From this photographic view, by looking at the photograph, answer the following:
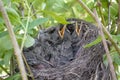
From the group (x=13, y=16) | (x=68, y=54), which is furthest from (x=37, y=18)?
(x=68, y=54)

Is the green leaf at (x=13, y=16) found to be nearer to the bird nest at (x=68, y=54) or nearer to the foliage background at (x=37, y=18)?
the foliage background at (x=37, y=18)

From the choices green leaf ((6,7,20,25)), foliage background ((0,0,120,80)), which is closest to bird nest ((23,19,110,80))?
foliage background ((0,0,120,80))

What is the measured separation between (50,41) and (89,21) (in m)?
0.16

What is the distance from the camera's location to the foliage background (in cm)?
72

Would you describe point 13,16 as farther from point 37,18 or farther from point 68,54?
point 68,54

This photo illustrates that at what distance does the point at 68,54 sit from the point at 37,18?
0.24 metres

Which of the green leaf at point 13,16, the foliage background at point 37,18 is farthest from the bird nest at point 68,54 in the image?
the green leaf at point 13,16

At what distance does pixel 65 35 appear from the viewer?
3.46ft

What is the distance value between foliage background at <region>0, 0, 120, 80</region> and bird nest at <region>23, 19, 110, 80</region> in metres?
0.04

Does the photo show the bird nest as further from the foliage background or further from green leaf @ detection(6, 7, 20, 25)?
green leaf @ detection(6, 7, 20, 25)

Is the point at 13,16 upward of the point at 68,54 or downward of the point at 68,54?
upward

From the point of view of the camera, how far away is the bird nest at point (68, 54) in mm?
844

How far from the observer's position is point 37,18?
0.80 m

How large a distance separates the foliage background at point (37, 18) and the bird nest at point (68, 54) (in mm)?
38
